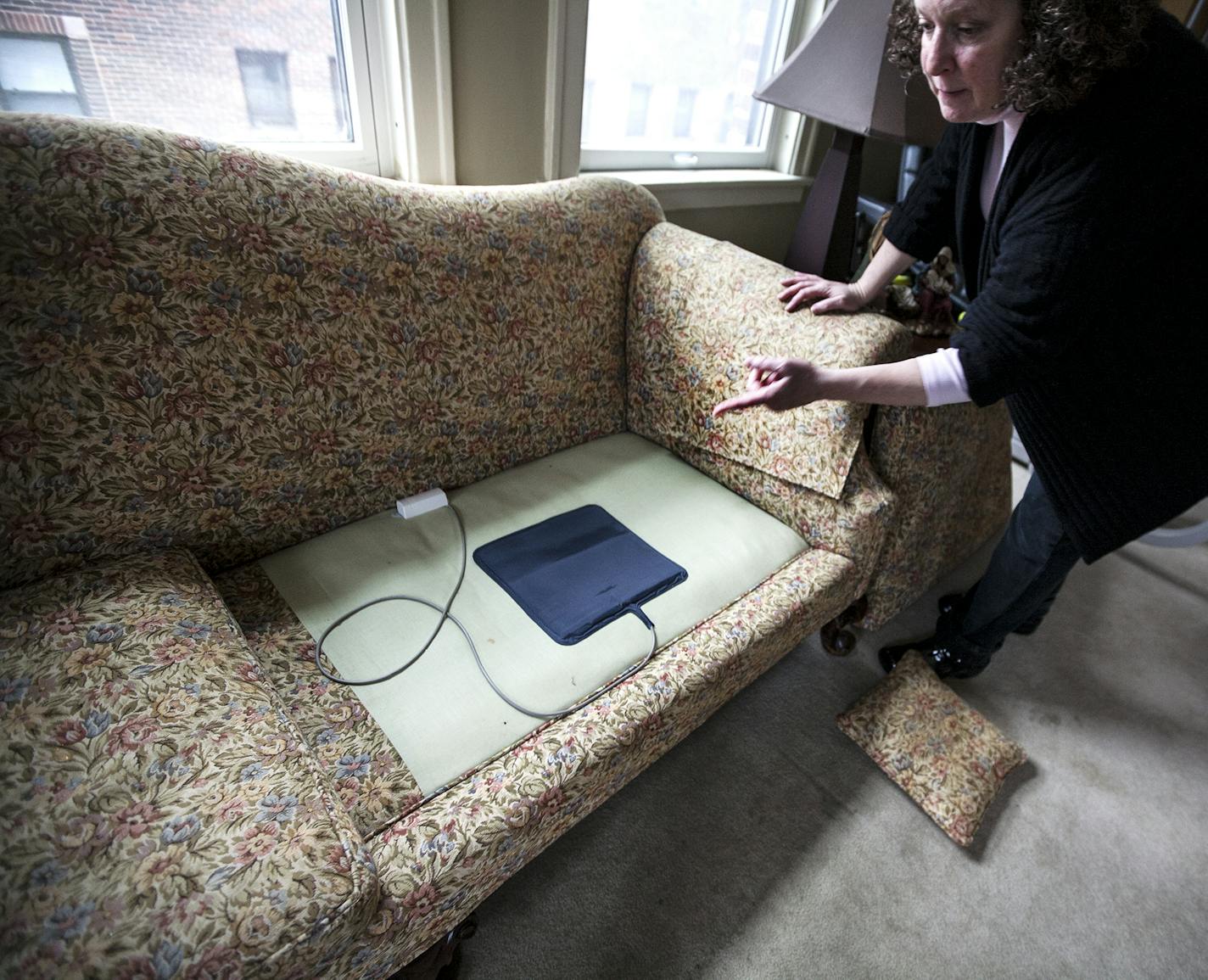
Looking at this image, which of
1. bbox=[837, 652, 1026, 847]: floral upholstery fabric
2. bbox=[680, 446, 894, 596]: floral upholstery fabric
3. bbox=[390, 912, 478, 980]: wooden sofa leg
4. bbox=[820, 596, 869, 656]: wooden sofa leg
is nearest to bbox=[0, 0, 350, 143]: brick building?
bbox=[680, 446, 894, 596]: floral upholstery fabric

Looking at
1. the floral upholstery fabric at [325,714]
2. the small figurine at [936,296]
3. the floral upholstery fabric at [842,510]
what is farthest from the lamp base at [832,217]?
the floral upholstery fabric at [325,714]

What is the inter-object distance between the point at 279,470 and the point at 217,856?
0.55m

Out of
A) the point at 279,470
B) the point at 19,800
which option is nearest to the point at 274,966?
the point at 19,800

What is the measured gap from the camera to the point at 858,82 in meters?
1.19

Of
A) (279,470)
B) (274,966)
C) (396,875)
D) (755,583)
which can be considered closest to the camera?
(274,966)

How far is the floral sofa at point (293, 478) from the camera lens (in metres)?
0.51

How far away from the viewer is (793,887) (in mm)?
989

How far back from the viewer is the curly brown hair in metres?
0.68

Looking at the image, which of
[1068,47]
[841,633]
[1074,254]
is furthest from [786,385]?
[841,633]

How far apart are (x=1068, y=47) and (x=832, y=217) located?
0.71 meters

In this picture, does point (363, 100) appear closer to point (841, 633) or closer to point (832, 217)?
point (832, 217)

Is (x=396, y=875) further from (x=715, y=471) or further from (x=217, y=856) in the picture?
(x=715, y=471)

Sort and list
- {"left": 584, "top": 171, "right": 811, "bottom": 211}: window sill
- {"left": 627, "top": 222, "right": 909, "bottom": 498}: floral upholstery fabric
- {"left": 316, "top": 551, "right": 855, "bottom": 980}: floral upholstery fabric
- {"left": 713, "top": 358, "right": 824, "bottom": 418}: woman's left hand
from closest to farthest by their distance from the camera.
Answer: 1. {"left": 316, "top": 551, "right": 855, "bottom": 980}: floral upholstery fabric
2. {"left": 713, "top": 358, "right": 824, "bottom": 418}: woman's left hand
3. {"left": 627, "top": 222, "right": 909, "bottom": 498}: floral upholstery fabric
4. {"left": 584, "top": 171, "right": 811, "bottom": 211}: window sill

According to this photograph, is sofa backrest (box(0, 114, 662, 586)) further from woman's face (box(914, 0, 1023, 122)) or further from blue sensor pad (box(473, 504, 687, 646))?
woman's face (box(914, 0, 1023, 122))
